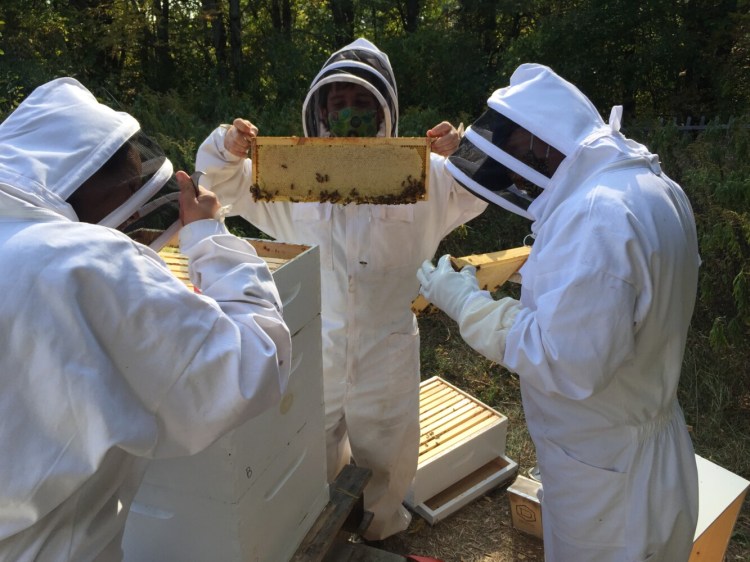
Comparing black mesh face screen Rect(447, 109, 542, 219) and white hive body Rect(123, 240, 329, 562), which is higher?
black mesh face screen Rect(447, 109, 542, 219)

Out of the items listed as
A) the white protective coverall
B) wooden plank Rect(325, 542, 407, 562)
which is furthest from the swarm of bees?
wooden plank Rect(325, 542, 407, 562)

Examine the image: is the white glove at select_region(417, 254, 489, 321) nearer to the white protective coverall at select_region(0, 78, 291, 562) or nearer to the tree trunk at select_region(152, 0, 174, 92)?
the white protective coverall at select_region(0, 78, 291, 562)

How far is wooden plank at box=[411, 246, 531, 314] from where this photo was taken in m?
2.43

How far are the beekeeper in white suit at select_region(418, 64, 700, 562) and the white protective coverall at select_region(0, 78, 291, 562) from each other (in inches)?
36.0

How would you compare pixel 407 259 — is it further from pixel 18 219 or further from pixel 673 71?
pixel 673 71

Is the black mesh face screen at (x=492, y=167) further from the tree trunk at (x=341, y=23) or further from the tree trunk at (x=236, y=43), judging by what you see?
the tree trunk at (x=341, y=23)

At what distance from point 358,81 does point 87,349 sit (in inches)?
77.1

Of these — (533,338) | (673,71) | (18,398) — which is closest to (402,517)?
(533,338)

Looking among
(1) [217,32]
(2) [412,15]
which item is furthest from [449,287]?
(2) [412,15]

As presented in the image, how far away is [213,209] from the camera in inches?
64.6

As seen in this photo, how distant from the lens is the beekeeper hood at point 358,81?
8.98ft

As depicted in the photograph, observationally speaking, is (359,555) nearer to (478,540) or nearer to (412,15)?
(478,540)

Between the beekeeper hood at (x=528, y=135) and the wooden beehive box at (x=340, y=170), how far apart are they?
1.18 ft

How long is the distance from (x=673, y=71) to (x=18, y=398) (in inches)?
402
